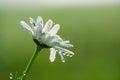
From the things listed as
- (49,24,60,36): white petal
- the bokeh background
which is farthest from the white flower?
→ the bokeh background

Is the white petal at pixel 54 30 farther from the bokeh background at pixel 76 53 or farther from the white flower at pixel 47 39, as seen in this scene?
the bokeh background at pixel 76 53

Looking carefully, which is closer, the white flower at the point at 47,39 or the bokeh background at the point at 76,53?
the white flower at the point at 47,39

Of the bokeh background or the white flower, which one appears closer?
the white flower

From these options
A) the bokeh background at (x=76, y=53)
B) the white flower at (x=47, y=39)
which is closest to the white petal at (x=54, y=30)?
the white flower at (x=47, y=39)

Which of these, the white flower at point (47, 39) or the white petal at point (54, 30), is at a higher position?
the white petal at point (54, 30)

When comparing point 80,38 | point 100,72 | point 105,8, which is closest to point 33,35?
point 100,72

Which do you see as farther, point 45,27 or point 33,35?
point 45,27

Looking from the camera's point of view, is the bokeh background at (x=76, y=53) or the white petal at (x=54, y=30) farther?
the bokeh background at (x=76, y=53)

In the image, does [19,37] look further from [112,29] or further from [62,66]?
[62,66]

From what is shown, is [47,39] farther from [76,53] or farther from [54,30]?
[76,53]

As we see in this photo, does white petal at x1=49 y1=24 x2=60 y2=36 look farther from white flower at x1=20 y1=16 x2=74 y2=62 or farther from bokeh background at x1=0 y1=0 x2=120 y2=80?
bokeh background at x1=0 y1=0 x2=120 y2=80

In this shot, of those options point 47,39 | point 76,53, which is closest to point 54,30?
point 47,39
